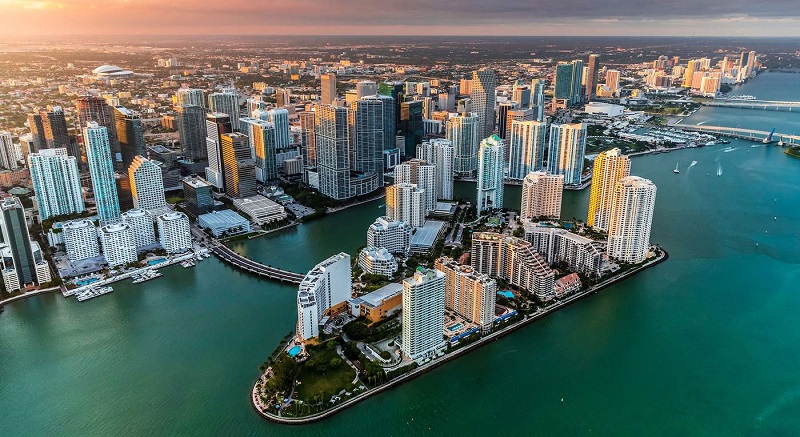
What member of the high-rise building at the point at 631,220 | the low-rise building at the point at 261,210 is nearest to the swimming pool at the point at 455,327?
the high-rise building at the point at 631,220

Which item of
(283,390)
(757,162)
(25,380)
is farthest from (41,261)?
(757,162)

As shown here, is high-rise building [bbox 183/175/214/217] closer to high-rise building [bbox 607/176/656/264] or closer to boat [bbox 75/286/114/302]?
boat [bbox 75/286/114/302]

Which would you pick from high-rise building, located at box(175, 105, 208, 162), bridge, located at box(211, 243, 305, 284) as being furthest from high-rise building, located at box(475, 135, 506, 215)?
high-rise building, located at box(175, 105, 208, 162)

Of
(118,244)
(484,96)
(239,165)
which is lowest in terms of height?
(118,244)

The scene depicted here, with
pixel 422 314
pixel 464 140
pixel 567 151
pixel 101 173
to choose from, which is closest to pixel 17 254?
pixel 101 173

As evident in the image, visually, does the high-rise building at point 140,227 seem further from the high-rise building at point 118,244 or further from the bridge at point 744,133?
the bridge at point 744,133

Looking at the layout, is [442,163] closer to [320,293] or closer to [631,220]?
[631,220]
